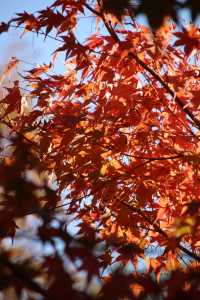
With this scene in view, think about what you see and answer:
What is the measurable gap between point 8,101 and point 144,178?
1465mm

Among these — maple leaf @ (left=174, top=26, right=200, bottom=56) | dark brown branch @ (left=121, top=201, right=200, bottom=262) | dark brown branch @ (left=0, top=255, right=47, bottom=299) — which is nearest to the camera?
dark brown branch @ (left=0, top=255, right=47, bottom=299)

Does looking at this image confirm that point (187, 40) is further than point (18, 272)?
Yes

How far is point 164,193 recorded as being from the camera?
124 inches

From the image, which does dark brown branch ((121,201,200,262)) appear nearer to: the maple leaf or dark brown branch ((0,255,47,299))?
the maple leaf

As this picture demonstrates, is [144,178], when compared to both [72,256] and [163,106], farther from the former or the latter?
[72,256]

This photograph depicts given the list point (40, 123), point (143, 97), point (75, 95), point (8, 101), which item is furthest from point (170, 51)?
point (8, 101)

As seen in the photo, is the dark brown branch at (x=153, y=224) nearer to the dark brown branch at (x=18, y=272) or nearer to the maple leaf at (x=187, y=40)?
the maple leaf at (x=187, y=40)

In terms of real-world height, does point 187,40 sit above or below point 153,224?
above

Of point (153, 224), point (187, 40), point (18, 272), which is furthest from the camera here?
point (153, 224)

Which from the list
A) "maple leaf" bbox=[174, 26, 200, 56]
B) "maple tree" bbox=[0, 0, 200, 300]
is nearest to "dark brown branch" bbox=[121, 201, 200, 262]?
"maple tree" bbox=[0, 0, 200, 300]

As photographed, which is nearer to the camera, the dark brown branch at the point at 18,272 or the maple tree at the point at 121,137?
the dark brown branch at the point at 18,272

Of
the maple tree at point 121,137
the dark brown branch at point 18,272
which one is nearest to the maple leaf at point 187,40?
the maple tree at point 121,137

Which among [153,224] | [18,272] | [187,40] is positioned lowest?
[18,272]

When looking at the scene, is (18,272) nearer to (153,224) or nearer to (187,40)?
(153,224)
